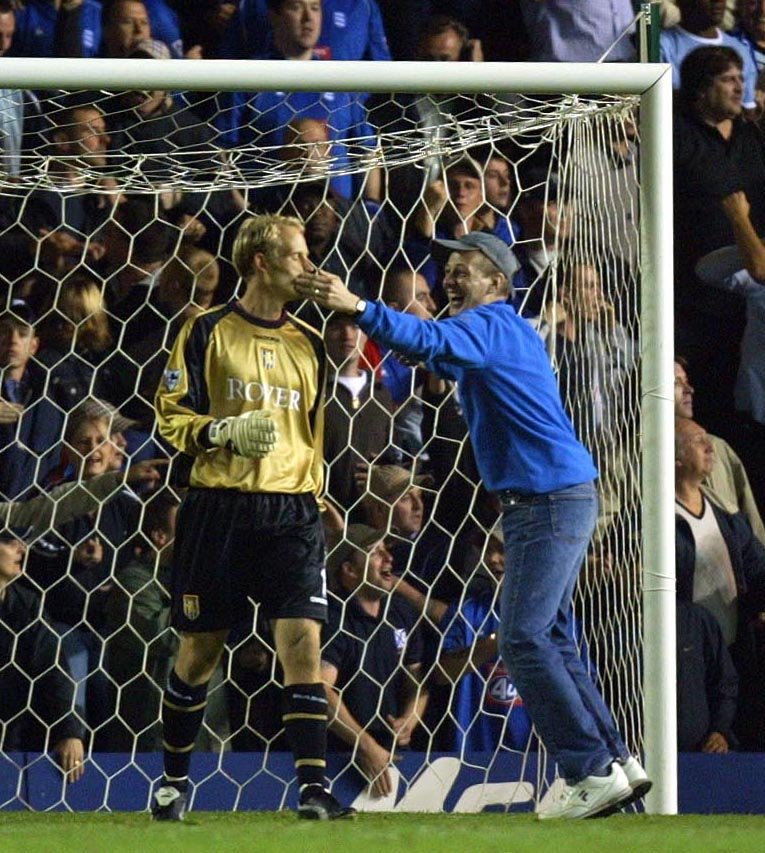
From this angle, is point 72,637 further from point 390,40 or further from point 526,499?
point 390,40

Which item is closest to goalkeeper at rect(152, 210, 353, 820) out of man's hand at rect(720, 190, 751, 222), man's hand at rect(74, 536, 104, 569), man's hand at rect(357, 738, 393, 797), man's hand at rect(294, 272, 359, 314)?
man's hand at rect(294, 272, 359, 314)

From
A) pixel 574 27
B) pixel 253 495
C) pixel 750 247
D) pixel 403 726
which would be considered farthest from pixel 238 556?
pixel 574 27

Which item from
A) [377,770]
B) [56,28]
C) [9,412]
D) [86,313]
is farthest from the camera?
[56,28]

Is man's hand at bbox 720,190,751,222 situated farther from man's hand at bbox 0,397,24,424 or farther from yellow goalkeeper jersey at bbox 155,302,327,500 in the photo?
man's hand at bbox 0,397,24,424

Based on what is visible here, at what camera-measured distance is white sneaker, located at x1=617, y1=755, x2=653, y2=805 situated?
299cm

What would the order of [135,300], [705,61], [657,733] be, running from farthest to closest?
[705,61] → [135,300] → [657,733]

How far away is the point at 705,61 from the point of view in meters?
5.63

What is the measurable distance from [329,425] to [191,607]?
1569 millimetres

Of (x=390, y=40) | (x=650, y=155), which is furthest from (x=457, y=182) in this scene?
(x=650, y=155)

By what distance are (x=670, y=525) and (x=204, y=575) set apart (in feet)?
3.52

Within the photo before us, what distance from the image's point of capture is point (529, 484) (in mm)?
3098

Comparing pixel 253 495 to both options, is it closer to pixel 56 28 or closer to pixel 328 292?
pixel 328 292

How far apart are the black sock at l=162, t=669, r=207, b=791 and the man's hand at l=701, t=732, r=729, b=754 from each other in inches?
78.2

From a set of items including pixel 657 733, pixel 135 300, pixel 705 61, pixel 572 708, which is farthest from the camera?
pixel 705 61
